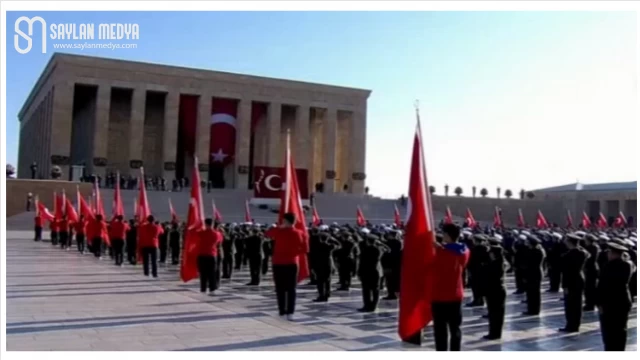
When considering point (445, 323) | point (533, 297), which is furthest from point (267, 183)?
point (445, 323)

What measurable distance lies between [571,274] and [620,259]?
7.70ft

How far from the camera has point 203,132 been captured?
47.8 meters

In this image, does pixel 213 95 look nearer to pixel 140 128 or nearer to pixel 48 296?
pixel 140 128

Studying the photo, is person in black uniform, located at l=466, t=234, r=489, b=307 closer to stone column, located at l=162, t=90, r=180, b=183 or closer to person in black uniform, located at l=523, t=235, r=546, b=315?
person in black uniform, located at l=523, t=235, r=546, b=315

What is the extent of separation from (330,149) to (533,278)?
41.6 m

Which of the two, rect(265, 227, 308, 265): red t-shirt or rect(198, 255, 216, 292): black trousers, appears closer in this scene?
rect(265, 227, 308, 265): red t-shirt

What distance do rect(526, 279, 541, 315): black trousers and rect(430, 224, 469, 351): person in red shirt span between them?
15.1 feet

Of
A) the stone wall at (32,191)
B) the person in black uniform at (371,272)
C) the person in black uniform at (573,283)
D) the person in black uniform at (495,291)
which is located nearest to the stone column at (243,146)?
the stone wall at (32,191)

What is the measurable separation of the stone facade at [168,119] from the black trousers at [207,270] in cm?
3472

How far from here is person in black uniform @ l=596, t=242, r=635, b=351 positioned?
691 cm

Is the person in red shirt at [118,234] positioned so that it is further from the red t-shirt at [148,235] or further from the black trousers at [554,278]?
the black trousers at [554,278]

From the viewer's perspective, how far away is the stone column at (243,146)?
48750 mm

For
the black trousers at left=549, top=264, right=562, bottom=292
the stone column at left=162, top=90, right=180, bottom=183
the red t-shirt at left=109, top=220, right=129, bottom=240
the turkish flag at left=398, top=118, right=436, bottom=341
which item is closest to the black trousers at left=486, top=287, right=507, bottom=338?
the turkish flag at left=398, top=118, right=436, bottom=341

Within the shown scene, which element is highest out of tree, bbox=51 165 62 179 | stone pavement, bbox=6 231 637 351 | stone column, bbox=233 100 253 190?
stone column, bbox=233 100 253 190
